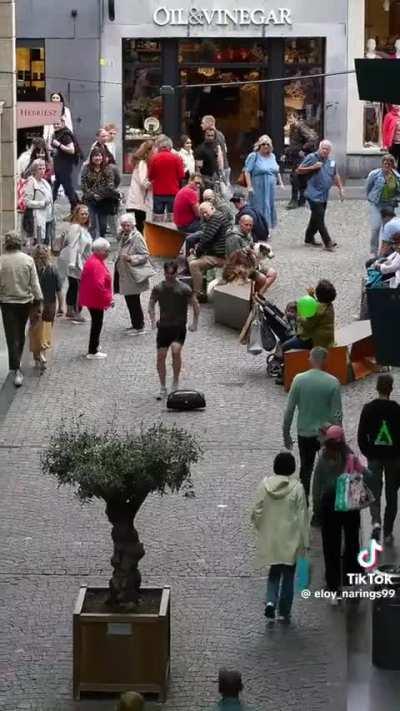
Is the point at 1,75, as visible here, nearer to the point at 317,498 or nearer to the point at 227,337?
the point at 227,337

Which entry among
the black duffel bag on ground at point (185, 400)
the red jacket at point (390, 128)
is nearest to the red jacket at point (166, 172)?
the red jacket at point (390, 128)

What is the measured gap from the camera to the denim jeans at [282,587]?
13219 millimetres

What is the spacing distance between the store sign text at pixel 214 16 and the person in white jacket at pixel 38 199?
29.7 feet

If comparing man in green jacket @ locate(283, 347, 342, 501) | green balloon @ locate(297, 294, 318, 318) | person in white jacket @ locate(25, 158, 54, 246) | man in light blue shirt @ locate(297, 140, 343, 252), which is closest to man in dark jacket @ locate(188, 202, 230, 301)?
man in light blue shirt @ locate(297, 140, 343, 252)

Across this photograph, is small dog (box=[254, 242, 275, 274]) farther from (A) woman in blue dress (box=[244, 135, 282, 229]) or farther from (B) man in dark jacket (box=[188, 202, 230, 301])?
(A) woman in blue dress (box=[244, 135, 282, 229])

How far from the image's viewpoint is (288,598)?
43.8 feet

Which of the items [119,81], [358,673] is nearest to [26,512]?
[358,673]

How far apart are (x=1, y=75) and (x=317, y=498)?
45.8 feet

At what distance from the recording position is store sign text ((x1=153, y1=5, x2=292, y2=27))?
34.6 m

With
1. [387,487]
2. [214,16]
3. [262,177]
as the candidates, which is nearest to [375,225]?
[262,177]

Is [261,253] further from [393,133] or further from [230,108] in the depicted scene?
[230,108]

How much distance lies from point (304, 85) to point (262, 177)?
25.7ft

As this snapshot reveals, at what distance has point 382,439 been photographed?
584 inches

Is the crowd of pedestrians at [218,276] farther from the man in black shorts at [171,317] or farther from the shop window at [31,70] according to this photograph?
the shop window at [31,70]
